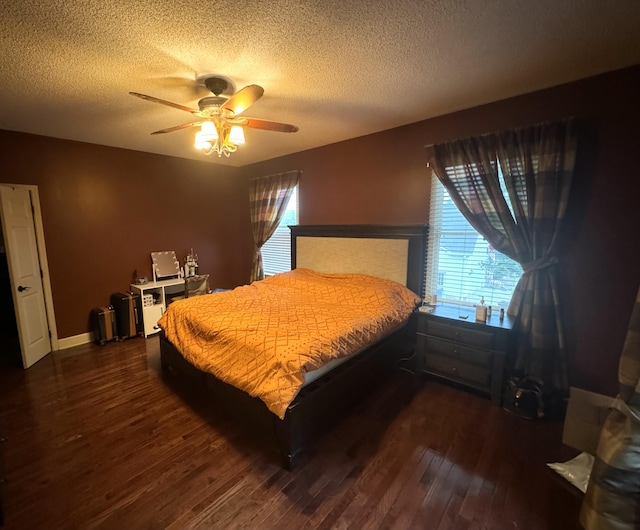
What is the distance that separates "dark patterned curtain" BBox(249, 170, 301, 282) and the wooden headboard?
510mm

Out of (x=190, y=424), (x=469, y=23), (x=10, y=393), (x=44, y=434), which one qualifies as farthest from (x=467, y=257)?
(x=10, y=393)

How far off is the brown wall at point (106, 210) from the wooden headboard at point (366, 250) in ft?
5.83

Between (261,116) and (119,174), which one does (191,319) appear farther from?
(119,174)

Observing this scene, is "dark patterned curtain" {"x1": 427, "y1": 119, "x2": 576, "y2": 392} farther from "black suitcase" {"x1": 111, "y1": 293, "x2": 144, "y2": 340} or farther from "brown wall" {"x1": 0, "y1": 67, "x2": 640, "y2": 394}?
"black suitcase" {"x1": 111, "y1": 293, "x2": 144, "y2": 340}

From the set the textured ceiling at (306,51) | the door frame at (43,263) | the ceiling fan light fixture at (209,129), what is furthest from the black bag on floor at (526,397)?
the door frame at (43,263)

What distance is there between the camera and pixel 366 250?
337 centimetres

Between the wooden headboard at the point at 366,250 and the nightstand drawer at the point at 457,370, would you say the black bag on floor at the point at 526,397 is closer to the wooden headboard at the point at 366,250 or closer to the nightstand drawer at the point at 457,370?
the nightstand drawer at the point at 457,370

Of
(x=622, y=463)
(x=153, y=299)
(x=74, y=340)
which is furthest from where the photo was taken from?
(x=153, y=299)

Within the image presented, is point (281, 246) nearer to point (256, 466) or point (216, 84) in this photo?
point (216, 84)

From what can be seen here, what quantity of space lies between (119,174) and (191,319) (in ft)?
8.94

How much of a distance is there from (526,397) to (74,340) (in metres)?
4.99

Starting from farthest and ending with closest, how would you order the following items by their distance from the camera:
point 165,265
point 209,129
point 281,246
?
point 281,246 → point 165,265 → point 209,129

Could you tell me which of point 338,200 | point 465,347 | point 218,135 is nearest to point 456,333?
point 465,347

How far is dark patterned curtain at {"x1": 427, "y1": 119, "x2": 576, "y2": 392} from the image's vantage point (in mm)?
2201
